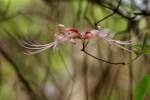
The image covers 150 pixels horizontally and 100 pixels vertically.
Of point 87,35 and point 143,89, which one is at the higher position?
point 87,35

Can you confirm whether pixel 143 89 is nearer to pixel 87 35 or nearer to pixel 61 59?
pixel 87 35

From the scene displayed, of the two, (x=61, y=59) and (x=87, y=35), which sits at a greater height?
(x=87, y=35)

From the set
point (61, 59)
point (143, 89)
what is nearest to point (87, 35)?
point (143, 89)

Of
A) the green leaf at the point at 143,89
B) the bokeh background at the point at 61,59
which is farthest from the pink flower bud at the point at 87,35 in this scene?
the bokeh background at the point at 61,59

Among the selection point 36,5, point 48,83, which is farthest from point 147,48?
point 36,5

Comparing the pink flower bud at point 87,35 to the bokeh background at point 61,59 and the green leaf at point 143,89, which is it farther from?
the bokeh background at point 61,59

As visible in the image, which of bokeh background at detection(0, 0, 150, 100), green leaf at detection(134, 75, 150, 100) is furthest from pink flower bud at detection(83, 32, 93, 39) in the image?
bokeh background at detection(0, 0, 150, 100)

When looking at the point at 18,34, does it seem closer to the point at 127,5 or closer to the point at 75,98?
the point at 75,98

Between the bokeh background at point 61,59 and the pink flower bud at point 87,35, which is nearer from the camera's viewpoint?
the pink flower bud at point 87,35

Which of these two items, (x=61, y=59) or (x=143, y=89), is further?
(x=61, y=59)

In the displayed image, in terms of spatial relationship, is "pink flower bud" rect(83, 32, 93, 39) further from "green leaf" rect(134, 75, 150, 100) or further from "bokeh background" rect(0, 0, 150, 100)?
"bokeh background" rect(0, 0, 150, 100)
